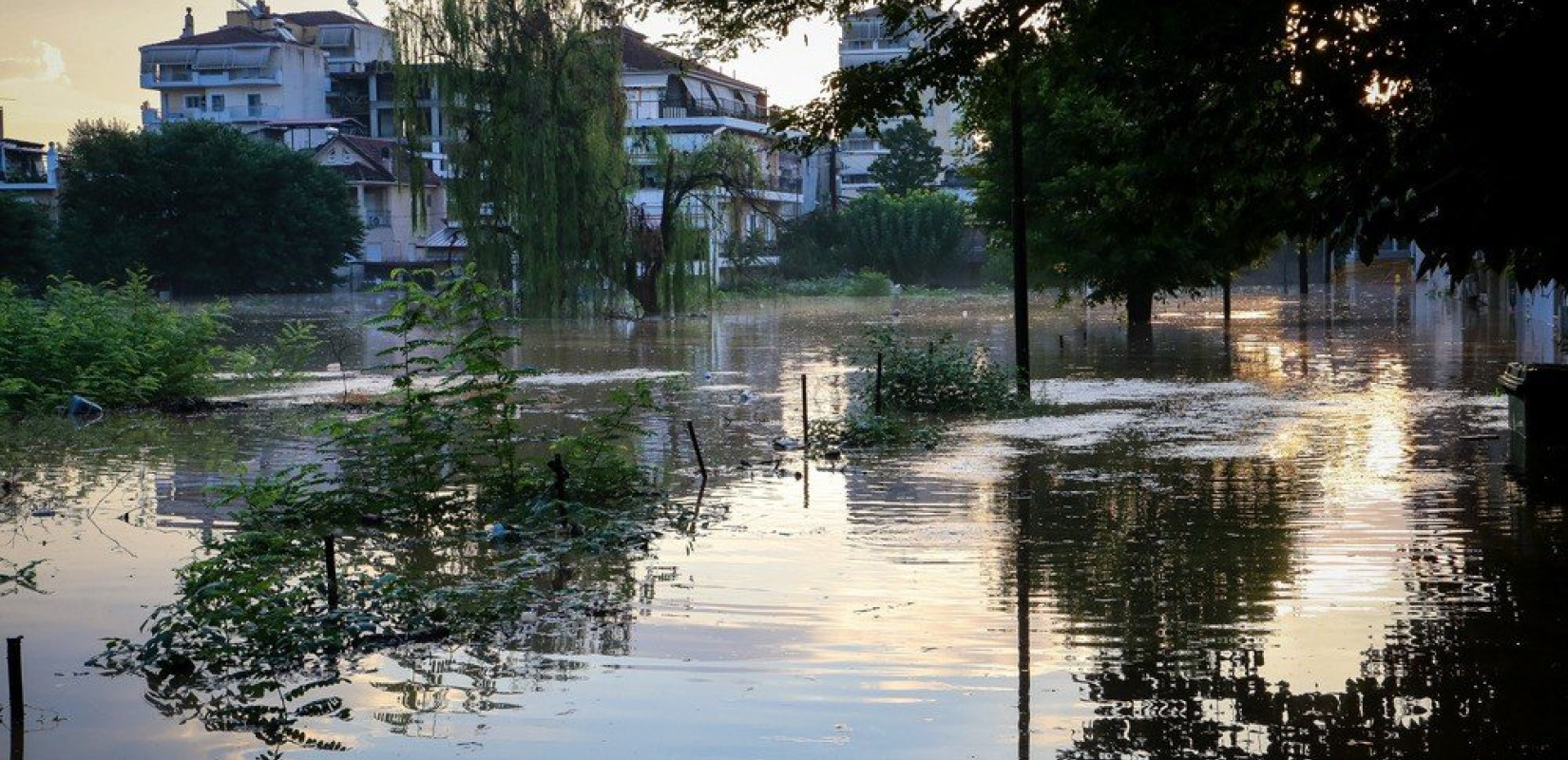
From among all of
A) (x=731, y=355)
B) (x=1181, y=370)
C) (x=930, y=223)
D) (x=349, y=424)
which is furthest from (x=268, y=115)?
(x=349, y=424)

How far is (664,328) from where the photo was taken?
2203 inches

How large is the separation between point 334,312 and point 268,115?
4839cm

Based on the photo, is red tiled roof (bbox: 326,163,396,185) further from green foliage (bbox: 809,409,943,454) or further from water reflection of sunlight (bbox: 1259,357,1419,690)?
water reflection of sunlight (bbox: 1259,357,1419,690)

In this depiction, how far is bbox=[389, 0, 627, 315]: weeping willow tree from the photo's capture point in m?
53.2

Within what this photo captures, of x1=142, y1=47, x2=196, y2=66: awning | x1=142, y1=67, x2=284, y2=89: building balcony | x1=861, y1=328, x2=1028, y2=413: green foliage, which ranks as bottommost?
x1=861, y1=328, x2=1028, y2=413: green foliage

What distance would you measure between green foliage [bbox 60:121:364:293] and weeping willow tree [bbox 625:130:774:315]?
26529 mm

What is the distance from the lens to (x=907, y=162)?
116 metres

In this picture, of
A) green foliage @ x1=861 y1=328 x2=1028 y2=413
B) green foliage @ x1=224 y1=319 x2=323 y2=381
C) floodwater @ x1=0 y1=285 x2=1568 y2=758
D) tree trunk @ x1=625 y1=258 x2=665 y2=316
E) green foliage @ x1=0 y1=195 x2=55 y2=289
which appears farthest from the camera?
green foliage @ x1=0 y1=195 x2=55 y2=289

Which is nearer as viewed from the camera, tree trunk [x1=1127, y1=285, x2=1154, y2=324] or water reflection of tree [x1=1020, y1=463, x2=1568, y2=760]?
water reflection of tree [x1=1020, y1=463, x2=1568, y2=760]

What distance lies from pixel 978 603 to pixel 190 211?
7914cm

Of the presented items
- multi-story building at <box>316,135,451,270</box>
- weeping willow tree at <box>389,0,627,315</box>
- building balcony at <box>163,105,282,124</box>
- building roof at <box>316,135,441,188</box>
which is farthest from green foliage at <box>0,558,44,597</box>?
building balcony at <box>163,105,282,124</box>

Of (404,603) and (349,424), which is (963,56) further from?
(404,603)

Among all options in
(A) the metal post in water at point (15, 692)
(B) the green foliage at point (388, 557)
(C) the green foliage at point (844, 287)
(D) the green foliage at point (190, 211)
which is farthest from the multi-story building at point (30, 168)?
(A) the metal post in water at point (15, 692)

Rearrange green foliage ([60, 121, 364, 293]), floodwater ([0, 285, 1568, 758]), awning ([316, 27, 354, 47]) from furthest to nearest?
awning ([316, 27, 354, 47]), green foliage ([60, 121, 364, 293]), floodwater ([0, 285, 1568, 758])
